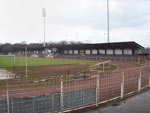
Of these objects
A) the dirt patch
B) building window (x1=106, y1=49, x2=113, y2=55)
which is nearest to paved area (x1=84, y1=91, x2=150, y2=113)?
the dirt patch

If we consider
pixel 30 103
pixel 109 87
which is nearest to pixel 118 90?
pixel 109 87

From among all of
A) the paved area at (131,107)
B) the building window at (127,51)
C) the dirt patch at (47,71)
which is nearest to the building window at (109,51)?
the building window at (127,51)

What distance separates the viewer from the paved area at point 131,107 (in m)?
5.89

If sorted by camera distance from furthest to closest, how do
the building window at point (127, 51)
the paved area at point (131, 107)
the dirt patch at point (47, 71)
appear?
the building window at point (127, 51)
the dirt patch at point (47, 71)
the paved area at point (131, 107)

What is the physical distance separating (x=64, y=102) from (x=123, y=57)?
109 feet

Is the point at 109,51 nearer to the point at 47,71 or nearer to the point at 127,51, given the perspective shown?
the point at 127,51

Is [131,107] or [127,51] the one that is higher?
[127,51]

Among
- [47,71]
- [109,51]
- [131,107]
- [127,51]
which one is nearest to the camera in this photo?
[131,107]

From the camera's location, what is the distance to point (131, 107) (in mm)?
6285

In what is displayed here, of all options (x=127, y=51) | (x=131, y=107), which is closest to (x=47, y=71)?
(x=131, y=107)

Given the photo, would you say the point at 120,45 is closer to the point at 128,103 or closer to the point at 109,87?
the point at 109,87

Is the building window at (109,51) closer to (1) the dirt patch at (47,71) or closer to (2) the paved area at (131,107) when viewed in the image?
(1) the dirt patch at (47,71)

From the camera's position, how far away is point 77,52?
54.9m

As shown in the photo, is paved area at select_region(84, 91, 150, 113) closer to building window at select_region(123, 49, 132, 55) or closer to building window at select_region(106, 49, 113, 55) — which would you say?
building window at select_region(123, 49, 132, 55)
